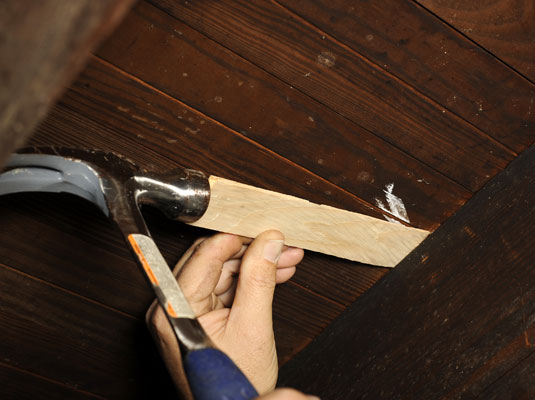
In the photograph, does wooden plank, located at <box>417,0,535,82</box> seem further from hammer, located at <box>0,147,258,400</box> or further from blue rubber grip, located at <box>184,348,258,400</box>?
blue rubber grip, located at <box>184,348,258,400</box>

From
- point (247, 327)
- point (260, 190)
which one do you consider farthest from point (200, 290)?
point (260, 190)

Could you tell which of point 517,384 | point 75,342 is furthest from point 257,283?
point 517,384

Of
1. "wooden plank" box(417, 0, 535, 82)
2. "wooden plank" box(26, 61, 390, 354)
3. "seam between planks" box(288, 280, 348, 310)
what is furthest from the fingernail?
"wooden plank" box(417, 0, 535, 82)

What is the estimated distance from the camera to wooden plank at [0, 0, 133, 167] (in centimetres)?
38

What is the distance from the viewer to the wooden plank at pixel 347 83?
833mm

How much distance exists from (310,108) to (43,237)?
58 cm

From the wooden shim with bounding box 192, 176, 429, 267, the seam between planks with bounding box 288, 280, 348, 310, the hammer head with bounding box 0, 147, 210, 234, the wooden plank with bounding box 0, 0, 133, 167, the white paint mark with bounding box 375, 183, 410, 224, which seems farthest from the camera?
the seam between planks with bounding box 288, 280, 348, 310

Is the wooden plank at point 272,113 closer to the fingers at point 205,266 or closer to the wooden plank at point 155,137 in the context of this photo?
the wooden plank at point 155,137

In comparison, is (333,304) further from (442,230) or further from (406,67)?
(406,67)

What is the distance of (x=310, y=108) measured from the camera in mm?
944

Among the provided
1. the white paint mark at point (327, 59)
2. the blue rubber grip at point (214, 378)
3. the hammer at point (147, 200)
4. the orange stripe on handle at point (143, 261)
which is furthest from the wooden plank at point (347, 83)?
the blue rubber grip at point (214, 378)

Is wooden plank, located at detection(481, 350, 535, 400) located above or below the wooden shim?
below

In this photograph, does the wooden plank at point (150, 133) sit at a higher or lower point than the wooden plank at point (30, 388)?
higher

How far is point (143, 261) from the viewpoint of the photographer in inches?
27.8
